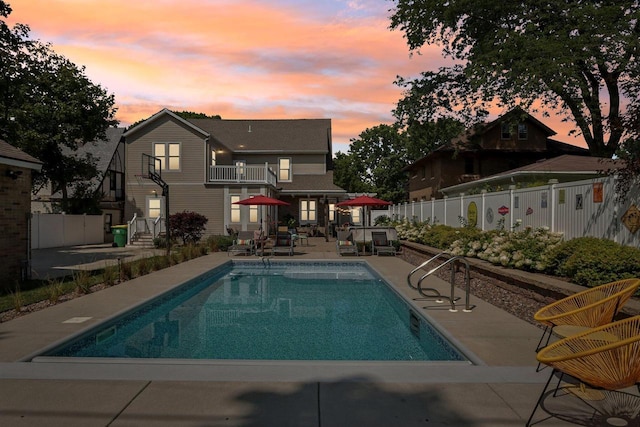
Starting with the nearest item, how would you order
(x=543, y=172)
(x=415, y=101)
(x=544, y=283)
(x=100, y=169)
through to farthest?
1. (x=544, y=283)
2. (x=543, y=172)
3. (x=415, y=101)
4. (x=100, y=169)

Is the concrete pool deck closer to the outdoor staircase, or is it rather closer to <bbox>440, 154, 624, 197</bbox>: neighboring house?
<bbox>440, 154, 624, 197</bbox>: neighboring house

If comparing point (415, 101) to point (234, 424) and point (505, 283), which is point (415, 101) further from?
point (234, 424)

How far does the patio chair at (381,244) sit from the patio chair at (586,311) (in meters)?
14.1

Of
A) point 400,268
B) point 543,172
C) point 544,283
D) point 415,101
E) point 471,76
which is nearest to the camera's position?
point 544,283

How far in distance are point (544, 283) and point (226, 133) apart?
31.1m

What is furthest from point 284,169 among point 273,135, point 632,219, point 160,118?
point 632,219

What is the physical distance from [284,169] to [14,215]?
76.7 feet

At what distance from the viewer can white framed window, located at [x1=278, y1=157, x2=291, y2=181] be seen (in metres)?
33.6

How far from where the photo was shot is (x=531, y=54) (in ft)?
68.4

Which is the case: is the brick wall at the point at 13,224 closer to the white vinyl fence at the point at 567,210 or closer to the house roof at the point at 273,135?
the white vinyl fence at the point at 567,210

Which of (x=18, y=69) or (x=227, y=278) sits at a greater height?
(x=18, y=69)

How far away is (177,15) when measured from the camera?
1204 centimetres

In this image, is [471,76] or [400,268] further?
[471,76]

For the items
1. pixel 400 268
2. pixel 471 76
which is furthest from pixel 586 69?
pixel 400 268
